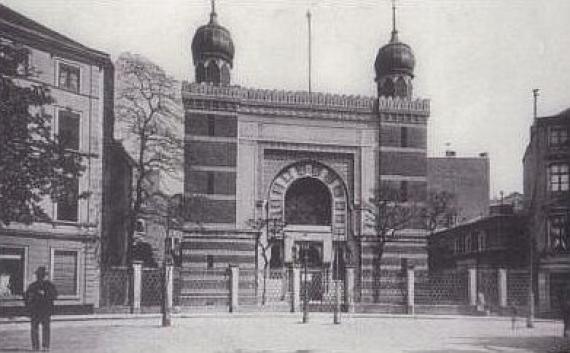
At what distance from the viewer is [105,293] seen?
23516mm

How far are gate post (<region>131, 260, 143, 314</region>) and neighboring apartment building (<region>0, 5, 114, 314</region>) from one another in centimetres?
112

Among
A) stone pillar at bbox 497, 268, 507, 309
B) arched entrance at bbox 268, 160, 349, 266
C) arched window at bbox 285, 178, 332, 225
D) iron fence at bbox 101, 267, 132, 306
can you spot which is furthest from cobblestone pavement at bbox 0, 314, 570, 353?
arched window at bbox 285, 178, 332, 225

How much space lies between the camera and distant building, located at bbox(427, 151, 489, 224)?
53.4m

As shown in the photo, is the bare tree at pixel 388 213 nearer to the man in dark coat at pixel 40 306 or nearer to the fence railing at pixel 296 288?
the fence railing at pixel 296 288

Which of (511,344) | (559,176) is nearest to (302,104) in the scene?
(559,176)

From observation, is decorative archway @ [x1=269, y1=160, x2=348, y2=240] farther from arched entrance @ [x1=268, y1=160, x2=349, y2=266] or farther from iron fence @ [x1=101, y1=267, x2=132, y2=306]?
iron fence @ [x1=101, y1=267, x2=132, y2=306]

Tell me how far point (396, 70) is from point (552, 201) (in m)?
9.47

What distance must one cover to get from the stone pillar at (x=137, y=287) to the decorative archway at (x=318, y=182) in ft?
31.6

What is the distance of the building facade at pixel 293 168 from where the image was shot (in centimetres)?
3138

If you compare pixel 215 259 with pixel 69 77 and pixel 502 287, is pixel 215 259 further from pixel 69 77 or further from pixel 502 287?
pixel 69 77

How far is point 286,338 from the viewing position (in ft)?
49.3

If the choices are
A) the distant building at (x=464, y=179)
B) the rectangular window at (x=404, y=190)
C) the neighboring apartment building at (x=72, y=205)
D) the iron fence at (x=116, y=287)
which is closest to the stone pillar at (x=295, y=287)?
the iron fence at (x=116, y=287)

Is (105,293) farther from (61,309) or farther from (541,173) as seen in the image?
(541,173)

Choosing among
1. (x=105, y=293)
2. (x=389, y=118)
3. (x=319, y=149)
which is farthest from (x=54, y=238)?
(x=389, y=118)
